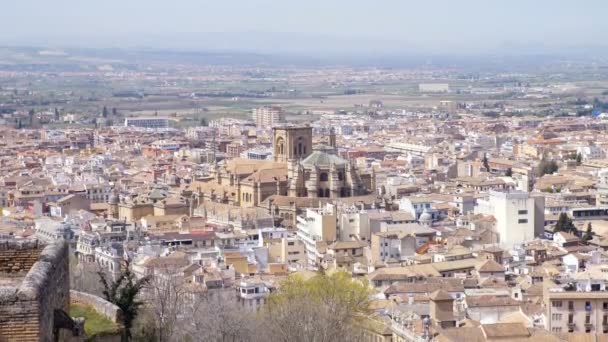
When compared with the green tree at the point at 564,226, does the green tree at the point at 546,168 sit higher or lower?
lower

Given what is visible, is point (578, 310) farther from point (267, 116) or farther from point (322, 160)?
point (267, 116)

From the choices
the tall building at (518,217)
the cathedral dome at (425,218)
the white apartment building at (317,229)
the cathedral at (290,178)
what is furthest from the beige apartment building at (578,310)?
the cathedral at (290,178)

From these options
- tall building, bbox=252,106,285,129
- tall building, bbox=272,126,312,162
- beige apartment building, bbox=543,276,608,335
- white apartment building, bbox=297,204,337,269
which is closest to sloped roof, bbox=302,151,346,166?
tall building, bbox=272,126,312,162

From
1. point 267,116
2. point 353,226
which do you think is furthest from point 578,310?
point 267,116

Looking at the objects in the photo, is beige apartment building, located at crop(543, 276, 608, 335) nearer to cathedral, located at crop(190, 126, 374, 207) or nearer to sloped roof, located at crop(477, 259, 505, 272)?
sloped roof, located at crop(477, 259, 505, 272)

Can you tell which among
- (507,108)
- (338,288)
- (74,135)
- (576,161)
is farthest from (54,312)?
(507,108)

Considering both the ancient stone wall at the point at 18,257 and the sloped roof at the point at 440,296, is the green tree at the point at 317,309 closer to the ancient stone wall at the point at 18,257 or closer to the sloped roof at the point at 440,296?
the sloped roof at the point at 440,296
